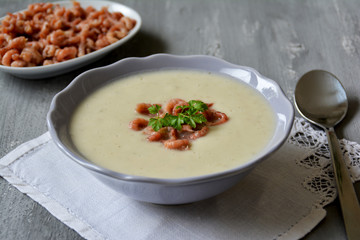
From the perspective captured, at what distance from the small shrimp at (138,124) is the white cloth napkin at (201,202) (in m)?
0.28

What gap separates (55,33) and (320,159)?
1.77 m

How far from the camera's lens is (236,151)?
1.76 metres

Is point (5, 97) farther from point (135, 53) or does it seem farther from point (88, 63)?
point (135, 53)

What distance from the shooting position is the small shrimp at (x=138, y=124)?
6.17 feet

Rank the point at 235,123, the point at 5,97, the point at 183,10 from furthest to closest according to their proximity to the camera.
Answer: the point at 183,10 < the point at 5,97 < the point at 235,123

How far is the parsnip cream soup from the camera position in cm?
170

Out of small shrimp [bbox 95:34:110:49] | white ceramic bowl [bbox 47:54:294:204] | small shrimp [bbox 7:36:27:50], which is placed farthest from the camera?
small shrimp [bbox 95:34:110:49]

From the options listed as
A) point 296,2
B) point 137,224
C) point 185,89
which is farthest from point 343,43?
point 137,224

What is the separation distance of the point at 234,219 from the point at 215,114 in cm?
45

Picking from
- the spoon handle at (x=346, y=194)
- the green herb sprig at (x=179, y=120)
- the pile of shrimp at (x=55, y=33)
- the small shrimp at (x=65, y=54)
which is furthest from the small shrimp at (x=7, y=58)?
the spoon handle at (x=346, y=194)

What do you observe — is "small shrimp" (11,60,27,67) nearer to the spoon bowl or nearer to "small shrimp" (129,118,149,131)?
"small shrimp" (129,118,149,131)

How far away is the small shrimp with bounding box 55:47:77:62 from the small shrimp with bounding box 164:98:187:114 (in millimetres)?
1009

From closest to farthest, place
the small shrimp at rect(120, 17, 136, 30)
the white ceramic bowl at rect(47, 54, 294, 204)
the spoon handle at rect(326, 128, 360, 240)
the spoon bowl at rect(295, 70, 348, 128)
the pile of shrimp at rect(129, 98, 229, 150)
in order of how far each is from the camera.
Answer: the white ceramic bowl at rect(47, 54, 294, 204) → the spoon handle at rect(326, 128, 360, 240) → the pile of shrimp at rect(129, 98, 229, 150) → the spoon bowl at rect(295, 70, 348, 128) → the small shrimp at rect(120, 17, 136, 30)

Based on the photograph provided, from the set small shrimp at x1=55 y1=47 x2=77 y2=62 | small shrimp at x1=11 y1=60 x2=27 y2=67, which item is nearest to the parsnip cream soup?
small shrimp at x1=55 y1=47 x2=77 y2=62
